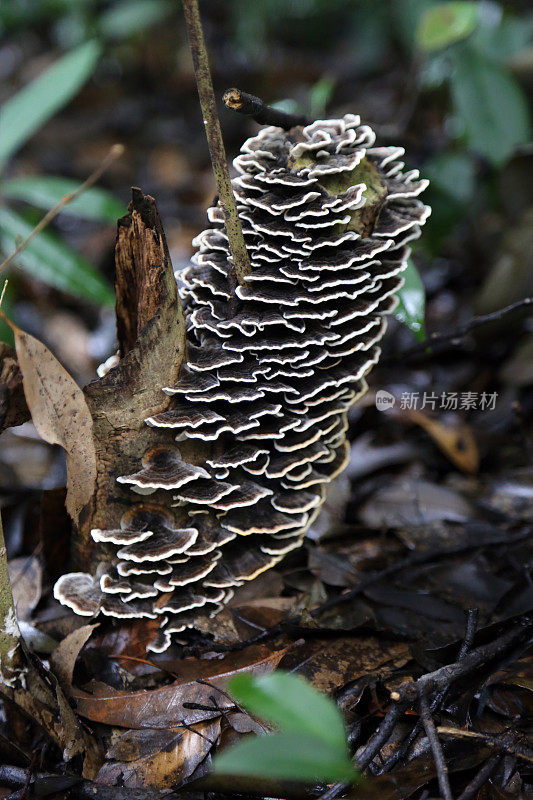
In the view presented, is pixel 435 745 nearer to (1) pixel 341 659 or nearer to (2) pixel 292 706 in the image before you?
(1) pixel 341 659

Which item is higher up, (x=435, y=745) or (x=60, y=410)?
(x=60, y=410)

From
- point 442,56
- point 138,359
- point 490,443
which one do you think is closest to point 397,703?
point 138,359

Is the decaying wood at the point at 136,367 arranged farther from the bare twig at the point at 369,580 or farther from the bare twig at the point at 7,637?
the bare twig at the point at 369,580

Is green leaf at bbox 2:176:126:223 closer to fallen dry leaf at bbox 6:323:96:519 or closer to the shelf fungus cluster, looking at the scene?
the shelf fungus cluster

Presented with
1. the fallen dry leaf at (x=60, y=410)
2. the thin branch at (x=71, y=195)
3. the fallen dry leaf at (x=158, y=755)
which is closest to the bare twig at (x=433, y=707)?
the fallen dry leaf at (x=158, y=755)

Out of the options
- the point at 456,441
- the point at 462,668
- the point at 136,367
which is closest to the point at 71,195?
the point at 136,367
